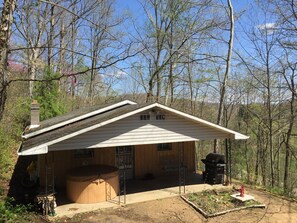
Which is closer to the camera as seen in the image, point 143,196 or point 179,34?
point 143,196

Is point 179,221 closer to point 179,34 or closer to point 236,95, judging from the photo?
point 179,34

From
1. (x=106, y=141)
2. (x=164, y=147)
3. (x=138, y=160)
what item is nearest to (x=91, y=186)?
(x=106, y=141)

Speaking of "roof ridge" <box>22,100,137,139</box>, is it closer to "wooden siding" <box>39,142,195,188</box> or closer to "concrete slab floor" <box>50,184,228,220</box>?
"wooden siding" <box>39,142,195,188</box>

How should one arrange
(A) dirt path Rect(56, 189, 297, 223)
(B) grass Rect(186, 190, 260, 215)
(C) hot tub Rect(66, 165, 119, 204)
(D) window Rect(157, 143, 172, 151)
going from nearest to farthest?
(A) dirt path Rect(56, 189, 297, 223) → (B) grass Rect(186, 190, 260, 215) → (C) hot tub Rect(66, 165, 119, 204) → (D) window Rect(157, 143, 172, 151)

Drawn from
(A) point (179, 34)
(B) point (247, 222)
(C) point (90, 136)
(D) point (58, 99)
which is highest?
(A) point (179, 34)

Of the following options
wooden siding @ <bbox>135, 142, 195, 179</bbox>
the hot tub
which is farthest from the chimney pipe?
wooden siding @ <bbox>135, 142, 195, 179</bbox>

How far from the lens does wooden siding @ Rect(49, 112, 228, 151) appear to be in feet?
32.1

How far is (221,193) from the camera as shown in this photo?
11797 mm

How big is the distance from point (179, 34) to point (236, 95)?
9.62 m

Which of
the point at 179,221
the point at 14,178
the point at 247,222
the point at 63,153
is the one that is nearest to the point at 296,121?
the point at 247,222

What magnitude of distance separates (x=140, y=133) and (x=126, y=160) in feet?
12.1

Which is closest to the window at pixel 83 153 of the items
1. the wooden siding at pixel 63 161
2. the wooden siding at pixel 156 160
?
the wooden siding at pixel 63 161

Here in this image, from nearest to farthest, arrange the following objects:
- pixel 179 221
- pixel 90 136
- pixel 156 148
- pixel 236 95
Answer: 1. pixel 179 221
2. pixel 90 136
3. pixel 156 148
4. pixel 236 95

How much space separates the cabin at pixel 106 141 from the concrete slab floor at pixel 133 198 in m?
0.34
